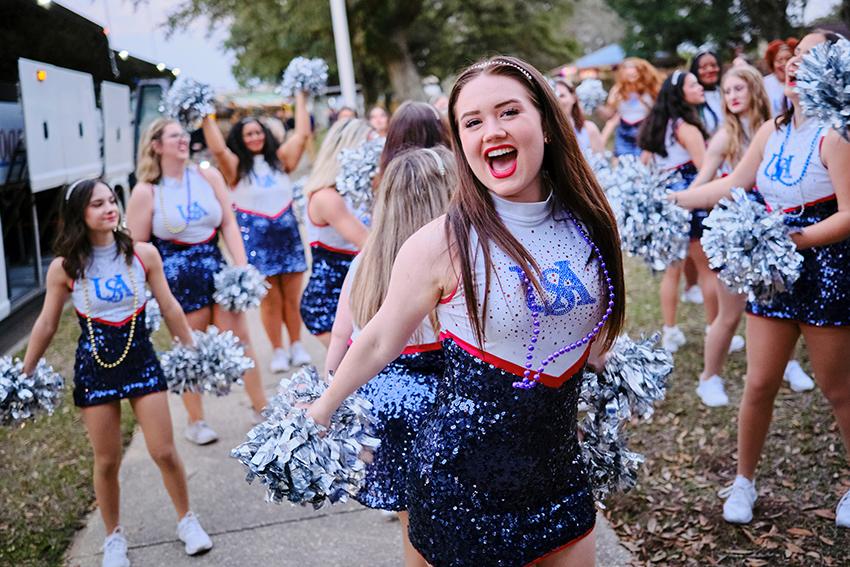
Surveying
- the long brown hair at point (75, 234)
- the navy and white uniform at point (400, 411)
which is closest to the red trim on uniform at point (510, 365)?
the navy and white uniform at point (400, 411)

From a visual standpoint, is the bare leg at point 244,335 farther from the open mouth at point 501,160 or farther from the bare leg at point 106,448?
the open mouth at point 501,160

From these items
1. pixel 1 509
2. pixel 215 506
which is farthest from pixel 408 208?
pixel 1 509

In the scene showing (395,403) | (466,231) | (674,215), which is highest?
(466,231)

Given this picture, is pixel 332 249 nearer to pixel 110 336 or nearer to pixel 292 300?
pixel 110 336

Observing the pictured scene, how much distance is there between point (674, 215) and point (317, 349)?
14.1 feet

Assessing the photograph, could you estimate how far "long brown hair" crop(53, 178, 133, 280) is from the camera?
3.71 m

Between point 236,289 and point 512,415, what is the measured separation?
3326mm

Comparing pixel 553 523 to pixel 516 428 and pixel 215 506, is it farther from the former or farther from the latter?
pixel 215 506

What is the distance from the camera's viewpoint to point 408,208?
269 centimetres

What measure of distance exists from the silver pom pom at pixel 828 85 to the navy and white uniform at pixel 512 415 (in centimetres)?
132

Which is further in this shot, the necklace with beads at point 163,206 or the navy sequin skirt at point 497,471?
the necklace with beads at point 163,206

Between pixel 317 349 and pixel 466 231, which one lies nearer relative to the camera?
pixel 466 231

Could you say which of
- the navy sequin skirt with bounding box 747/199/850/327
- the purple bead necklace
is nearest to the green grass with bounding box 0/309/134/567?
the purple bead necklace

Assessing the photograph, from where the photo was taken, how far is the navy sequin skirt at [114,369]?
368 centimetres
